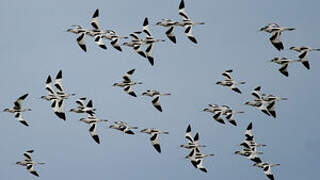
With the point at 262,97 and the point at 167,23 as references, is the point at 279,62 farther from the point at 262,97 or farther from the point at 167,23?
the point at 167,23

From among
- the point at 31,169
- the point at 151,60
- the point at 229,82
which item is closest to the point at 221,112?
the point at 229,82

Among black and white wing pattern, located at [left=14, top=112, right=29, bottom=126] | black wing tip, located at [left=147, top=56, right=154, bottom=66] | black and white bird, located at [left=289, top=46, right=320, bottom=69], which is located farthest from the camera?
black wing tip, located at [left=147, top=56, right=154, bottom=66]

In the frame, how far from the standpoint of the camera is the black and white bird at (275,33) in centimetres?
11969

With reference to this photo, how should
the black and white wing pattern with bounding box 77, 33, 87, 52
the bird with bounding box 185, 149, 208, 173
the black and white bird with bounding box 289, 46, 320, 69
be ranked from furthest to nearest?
the bird with bounding box 185, 149, 208, 173
the black and white wing pattern with bounding box 77, 33, 87, 52
the black and white bird with bounding box 289, 46, 320, 69

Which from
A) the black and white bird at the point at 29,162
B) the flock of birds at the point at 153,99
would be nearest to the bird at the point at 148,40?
the flock of birds at the point at 153,99

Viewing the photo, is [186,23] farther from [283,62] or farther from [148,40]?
[283,62]

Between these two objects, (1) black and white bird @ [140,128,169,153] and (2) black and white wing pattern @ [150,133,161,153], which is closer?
(2) black and white wing pattern @ [150,133,161,153]

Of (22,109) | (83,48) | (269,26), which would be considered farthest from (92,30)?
Answer: (269,26)

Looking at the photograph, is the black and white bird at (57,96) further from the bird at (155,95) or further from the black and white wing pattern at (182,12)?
the black and white wing pattern at (182,12)

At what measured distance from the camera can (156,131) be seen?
414 feet

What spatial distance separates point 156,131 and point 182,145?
11.6 feet

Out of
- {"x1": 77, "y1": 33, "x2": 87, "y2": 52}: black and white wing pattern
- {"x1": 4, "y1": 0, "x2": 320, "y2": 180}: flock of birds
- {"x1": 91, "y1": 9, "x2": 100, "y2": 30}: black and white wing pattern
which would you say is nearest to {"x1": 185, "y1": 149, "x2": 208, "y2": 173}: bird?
{"x1": 4, "y1": 0, "x2": 320, "y2": 180}: flock of birds

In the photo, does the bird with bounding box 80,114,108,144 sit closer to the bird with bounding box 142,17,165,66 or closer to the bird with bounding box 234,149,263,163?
the bird with bounding box 142,17,165,66

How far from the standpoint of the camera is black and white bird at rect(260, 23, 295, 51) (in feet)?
393
